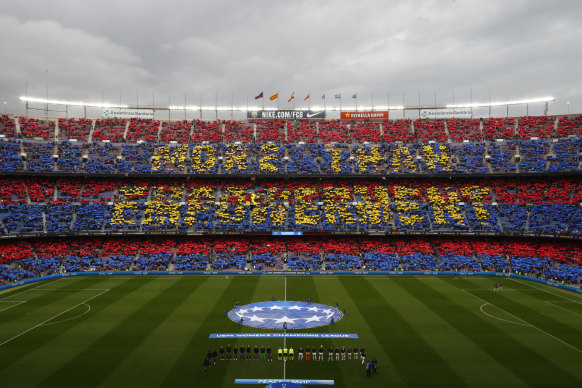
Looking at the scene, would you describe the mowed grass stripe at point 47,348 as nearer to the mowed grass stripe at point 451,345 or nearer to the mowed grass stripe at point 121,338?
the mowed grass stripe at point 121,338

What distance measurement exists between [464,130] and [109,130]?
7314 cm

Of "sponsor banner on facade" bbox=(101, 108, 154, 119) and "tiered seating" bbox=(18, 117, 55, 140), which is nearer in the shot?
"tiered seating" bbox=(18, 117, 55, 140)

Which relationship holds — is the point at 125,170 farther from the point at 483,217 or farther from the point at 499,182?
the point at 499,182

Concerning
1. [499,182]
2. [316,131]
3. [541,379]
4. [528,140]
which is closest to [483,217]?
[499,182]

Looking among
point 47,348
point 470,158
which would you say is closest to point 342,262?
point 470,158

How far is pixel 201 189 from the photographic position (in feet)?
229

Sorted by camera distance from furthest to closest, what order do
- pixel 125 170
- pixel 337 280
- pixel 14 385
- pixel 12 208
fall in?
1. pixel 125 170
2. pixel 12 208
3. pixel 337 280
4. pixel 14 385

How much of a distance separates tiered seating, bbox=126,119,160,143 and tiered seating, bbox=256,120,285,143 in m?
21.4

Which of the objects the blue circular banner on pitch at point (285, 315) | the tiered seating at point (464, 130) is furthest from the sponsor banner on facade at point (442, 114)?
the blue circular banner on pitch at point (285, 315)

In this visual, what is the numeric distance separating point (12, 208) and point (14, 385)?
153 feet

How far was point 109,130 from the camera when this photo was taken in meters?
78.4

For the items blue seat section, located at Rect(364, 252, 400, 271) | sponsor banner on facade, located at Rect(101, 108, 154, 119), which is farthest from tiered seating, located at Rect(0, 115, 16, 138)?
blue seat section, located at Rect(364, 252, 400, 271)

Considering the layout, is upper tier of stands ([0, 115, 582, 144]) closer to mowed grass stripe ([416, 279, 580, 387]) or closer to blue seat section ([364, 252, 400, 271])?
blue seat section ([364, 252, 400, 271])

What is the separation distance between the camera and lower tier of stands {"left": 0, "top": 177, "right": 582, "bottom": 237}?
60.7 m
